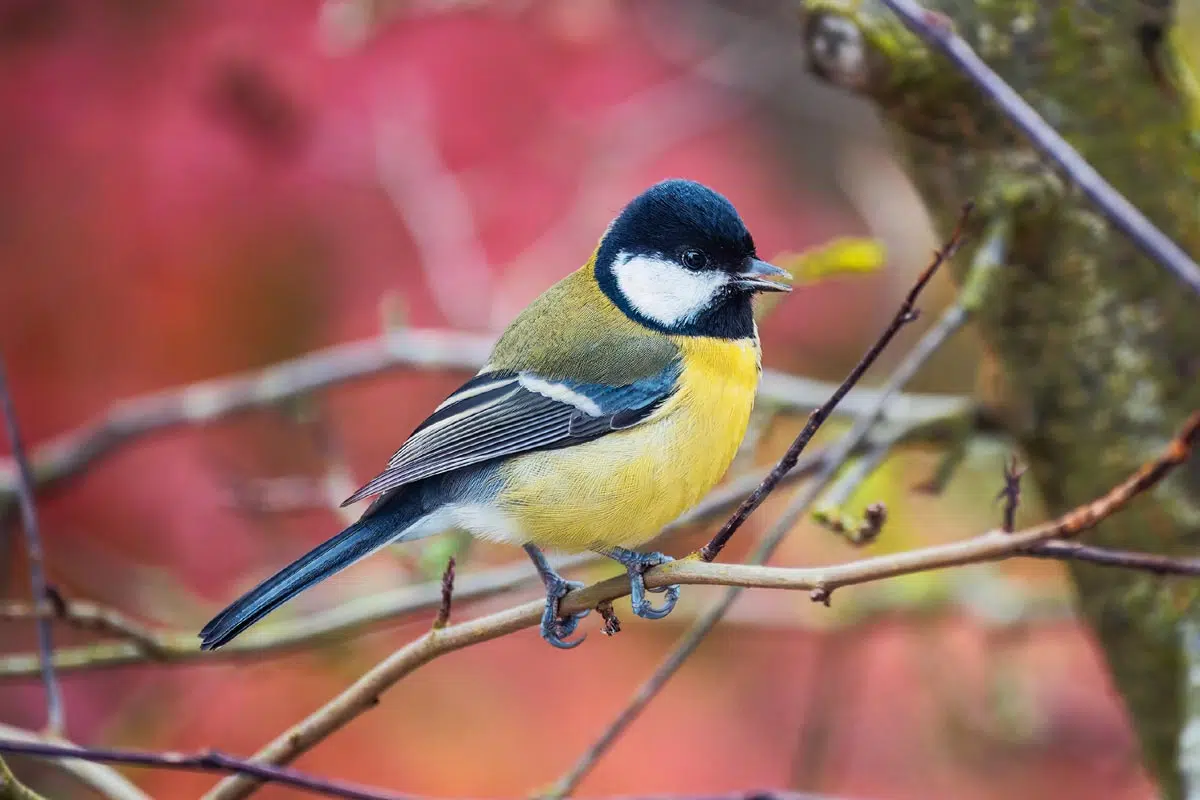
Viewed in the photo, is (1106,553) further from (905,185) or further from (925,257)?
(905,185)

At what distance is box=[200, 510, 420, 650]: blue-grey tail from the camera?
1.30 meters

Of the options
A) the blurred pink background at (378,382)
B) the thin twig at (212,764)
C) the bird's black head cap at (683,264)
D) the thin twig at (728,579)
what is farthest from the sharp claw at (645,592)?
the blurred pink background at (378,382)

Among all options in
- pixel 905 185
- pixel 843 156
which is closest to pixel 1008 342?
pixel 905 185

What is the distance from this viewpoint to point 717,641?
3.58 meters

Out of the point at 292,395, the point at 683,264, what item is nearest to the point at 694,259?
the point at 683,264

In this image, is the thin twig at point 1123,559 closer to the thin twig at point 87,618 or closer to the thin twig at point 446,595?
the thin twig at point 446,595

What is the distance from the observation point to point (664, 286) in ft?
5.90

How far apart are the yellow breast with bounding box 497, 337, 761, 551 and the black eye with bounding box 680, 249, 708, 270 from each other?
15 centimetres

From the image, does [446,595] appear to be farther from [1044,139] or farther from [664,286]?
[664,286]

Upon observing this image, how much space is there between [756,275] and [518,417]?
41 cm

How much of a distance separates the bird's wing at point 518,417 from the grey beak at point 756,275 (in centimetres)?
16

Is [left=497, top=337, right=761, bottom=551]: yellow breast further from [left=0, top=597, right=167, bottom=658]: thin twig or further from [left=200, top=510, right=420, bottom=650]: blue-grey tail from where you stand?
[left=0, top=597, right=167, bottom=658]: thin twig

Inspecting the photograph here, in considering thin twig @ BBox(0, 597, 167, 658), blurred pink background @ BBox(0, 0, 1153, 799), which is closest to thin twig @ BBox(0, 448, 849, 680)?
thin twig @ BBox(0, 597, 167, 658)

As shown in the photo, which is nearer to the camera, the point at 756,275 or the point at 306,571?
the point at 306,571
